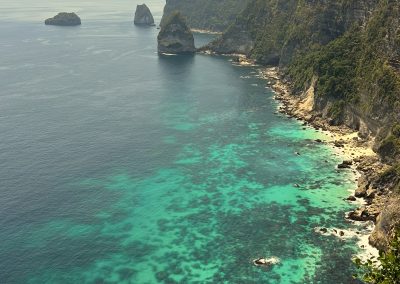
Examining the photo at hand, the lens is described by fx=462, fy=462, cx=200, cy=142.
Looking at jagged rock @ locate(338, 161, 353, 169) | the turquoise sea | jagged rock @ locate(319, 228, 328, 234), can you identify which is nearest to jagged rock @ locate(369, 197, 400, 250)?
the turquoise sea

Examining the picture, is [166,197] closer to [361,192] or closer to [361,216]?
[361,216]

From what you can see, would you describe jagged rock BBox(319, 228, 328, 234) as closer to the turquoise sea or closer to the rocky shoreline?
the turquoise sea

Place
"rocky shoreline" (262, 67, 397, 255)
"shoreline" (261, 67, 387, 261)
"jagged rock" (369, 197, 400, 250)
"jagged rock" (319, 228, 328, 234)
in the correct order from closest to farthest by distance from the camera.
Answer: "jagged rock" (369, 197, 400, 250), "rocky shoreline" (262, 67, 397, 255), "shoreline" (261, 67, 387, 261), "jagged rock" (319, 228, 328, 234)

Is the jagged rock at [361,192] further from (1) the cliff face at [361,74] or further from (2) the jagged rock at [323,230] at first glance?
(2) the jagged rock at [323,230]

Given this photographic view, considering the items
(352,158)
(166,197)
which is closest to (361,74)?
(352,158)

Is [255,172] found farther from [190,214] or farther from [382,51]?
[382,51]
